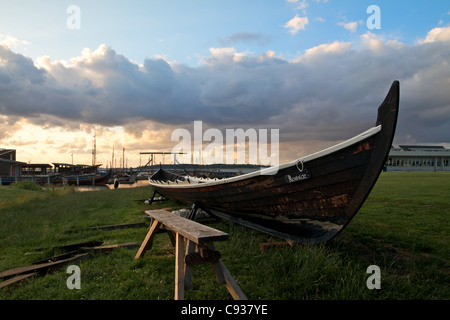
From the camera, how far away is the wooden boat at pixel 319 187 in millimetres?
4047

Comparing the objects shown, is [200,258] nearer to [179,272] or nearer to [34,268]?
[179,272]

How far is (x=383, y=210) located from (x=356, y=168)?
6032mm

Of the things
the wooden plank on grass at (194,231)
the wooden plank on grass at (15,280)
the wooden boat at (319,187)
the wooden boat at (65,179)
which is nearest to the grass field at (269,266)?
the wooden plank on grass at (15,280)

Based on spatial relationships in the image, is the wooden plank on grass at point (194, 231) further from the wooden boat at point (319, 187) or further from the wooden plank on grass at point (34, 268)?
the wooden boat at point (319, 187)

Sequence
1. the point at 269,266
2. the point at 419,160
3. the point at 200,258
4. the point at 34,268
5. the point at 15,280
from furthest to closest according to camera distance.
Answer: the point at 419,160 < the point at 34,268 < the point at 269,266 < the point at 15,280 < the point at 200,258

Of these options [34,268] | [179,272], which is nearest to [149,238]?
[179,272]

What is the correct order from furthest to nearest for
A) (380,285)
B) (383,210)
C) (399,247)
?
(383,210) < (399,247) < (380,285)

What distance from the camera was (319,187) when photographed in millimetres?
4598

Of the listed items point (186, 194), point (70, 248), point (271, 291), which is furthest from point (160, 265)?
point (186, 194)

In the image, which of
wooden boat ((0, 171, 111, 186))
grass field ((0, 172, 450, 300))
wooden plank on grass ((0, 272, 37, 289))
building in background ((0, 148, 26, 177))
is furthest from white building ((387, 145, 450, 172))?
building in background ((0, 148, 26, 177))

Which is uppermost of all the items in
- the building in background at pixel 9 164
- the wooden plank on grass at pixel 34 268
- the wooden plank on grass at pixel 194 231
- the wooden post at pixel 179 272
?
the building in background at pixel 9 164

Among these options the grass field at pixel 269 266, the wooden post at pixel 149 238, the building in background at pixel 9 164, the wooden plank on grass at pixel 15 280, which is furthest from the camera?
the building in background at pixel 9 164

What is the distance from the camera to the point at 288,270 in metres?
3.92
